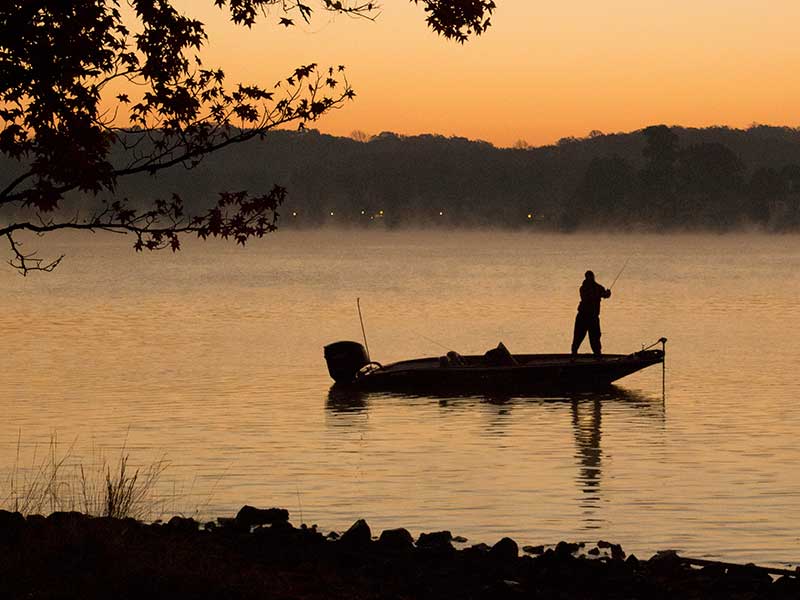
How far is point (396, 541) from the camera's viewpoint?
1549cm

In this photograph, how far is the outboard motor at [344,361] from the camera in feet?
118

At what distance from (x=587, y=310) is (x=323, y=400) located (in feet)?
Answer: 21.1

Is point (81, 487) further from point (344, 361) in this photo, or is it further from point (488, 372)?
point (344, 361)

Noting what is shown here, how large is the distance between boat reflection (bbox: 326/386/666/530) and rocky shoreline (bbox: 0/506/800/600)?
11179 mm

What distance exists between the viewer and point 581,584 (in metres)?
13.6

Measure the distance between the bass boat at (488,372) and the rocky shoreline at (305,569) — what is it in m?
18.3

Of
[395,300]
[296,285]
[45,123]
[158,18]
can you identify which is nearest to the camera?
[45,123]

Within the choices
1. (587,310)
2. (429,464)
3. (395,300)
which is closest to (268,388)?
(587,310)

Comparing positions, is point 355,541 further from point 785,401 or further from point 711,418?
point 785,401

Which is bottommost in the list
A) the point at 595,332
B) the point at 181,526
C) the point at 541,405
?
the point at 541,405

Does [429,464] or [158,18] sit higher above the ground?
[158,18]

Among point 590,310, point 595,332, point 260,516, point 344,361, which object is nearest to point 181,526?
point 260,516

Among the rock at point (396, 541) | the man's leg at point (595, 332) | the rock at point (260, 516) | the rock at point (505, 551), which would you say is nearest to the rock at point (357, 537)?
the rock at point (396, 541)

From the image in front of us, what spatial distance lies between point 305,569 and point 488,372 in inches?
813
